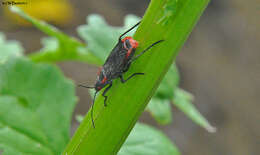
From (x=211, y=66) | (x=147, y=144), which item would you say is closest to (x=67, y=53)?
(x=147, y=144)

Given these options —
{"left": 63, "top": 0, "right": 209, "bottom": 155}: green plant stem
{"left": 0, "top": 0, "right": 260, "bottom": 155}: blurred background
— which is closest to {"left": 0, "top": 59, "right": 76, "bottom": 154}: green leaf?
{"left": 63, "top": 0, "right": 209, "bottom": 155}: green plant stem

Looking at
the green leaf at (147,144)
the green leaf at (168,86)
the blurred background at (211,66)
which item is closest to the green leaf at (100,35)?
the green leaf at (168,86)

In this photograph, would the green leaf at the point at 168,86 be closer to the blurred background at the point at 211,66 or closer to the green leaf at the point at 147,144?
the green leaf at the point at 147,144

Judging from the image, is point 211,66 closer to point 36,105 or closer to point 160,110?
point 160,110

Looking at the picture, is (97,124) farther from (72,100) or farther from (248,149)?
(248,149)

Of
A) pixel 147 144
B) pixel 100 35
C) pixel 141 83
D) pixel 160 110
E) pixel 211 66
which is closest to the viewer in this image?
pixel 141 83

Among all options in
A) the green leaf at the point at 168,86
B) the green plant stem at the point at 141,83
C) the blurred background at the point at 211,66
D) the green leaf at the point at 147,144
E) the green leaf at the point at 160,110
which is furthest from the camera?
the blurred background at the point at 211,66
